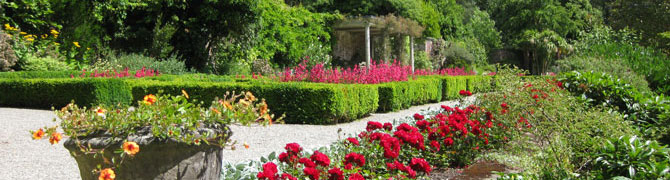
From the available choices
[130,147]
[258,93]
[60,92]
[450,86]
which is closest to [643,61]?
[450,86]

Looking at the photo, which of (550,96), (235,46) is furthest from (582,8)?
(550,96)

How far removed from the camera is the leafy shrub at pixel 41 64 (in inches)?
407

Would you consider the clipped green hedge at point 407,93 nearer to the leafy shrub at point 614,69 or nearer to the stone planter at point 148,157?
the leafy shrub at point 614,69

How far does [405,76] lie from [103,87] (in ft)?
17.7

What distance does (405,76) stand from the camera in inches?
368

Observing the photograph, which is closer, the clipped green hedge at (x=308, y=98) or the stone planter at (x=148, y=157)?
the stone planter at (x=148, y=157)

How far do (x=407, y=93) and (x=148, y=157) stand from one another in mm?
6747

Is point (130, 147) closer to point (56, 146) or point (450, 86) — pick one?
point (56, 146)

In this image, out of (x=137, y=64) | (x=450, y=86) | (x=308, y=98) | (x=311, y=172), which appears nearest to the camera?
(x=311, y=172)

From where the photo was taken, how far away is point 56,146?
4668 millimetres

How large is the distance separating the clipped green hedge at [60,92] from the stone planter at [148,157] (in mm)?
5638

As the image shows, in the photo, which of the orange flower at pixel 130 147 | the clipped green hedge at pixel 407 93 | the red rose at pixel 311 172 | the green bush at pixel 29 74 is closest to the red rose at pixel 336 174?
the red rose at pixel 311 172

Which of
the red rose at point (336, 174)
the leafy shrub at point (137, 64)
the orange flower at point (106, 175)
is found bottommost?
the red rose at point (336, 174)

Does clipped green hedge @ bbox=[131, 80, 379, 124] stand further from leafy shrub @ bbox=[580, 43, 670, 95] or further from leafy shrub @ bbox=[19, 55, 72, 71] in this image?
leafy shrub @ bbox=[19, 55, 72, 71]
